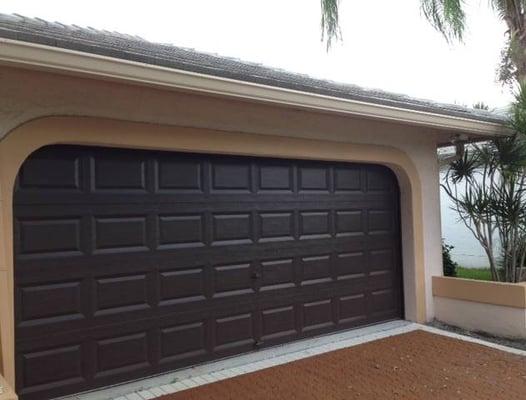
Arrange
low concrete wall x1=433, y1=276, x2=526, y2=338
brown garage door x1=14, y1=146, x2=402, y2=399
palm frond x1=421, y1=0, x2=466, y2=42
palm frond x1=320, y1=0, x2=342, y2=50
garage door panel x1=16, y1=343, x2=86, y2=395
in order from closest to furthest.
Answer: garage door panel x1=16, y1=343, x2=86, y2=395 → brown garage door x1=14, y1=146, x2=402, y2=399 → low concrete wall x1=433, y1=276, x2=526, y2=338 → palm frond x1=421, y1=0, x2=466, y2=42 → palm frond x1=320, y1=0, x2=342, y2=50

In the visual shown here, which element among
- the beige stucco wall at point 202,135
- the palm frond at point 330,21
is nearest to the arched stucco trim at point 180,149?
the beige stucco wall at point 202,135

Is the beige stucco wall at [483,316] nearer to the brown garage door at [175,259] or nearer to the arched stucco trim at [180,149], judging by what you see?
the arched stucco trim at [180,149]

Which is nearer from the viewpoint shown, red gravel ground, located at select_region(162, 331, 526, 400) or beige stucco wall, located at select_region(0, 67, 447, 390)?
beige stucco wall, located at select_region(0, 67, 447, 390)

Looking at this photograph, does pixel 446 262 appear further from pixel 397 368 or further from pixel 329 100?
pixel 329 100

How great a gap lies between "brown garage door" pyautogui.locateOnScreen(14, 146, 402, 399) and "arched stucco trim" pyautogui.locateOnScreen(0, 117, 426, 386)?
7.4 inches

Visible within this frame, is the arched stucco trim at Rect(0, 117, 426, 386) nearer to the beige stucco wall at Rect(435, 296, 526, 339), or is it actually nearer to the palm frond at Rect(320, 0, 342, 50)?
the beige stucco wall at Rect(435, 296, 526, 339)

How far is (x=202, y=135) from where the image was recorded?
17.1 ft

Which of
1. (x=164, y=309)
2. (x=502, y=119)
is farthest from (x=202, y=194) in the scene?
(x=502, y=119)

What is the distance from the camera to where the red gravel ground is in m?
4.53

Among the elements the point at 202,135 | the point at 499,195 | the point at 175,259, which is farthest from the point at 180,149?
the point at 499,195

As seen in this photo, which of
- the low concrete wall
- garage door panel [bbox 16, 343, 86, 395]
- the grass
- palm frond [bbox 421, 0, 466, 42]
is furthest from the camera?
palm frond [bbox 421, 0, 466, 42]

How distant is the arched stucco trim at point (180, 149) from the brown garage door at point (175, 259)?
188 millimetres

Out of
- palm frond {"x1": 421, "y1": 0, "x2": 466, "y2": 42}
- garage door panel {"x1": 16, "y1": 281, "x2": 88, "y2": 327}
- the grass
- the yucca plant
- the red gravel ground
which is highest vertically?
palm frond {"x1": 421, "y1": 0, "x2": 466, "y2": 42}

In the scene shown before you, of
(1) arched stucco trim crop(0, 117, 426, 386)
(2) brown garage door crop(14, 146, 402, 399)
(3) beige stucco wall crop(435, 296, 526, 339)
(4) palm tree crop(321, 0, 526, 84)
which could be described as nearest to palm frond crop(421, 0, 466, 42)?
(4) palm tree crop(321, 0, 526, 84)
